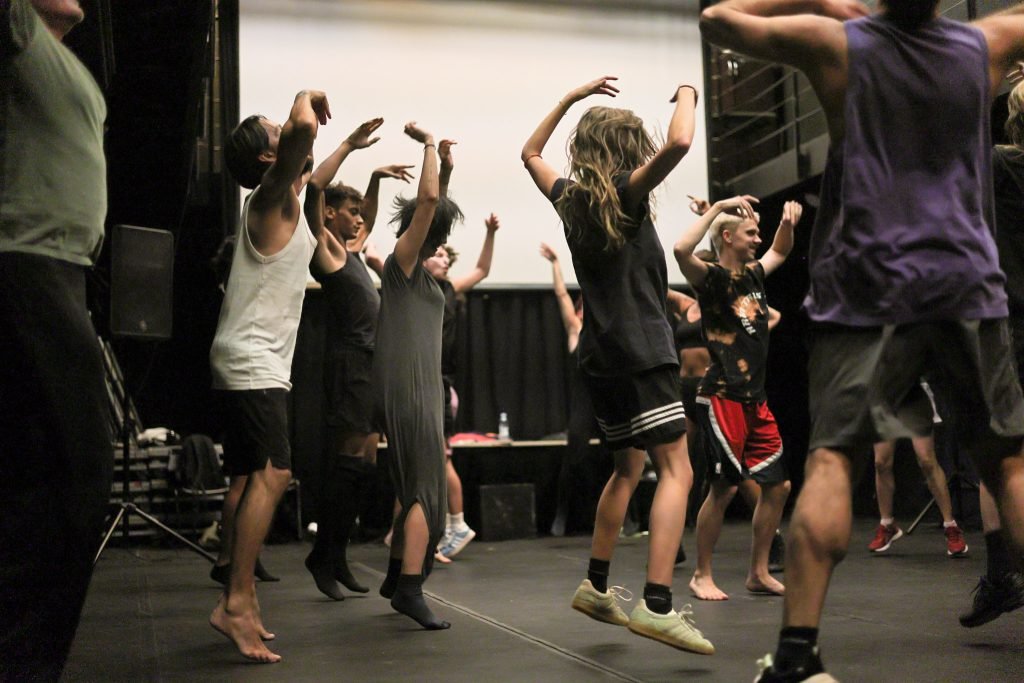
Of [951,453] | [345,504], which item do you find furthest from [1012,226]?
[951,453]

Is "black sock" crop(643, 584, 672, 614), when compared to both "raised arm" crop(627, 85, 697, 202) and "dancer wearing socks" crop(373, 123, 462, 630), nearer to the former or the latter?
→ "dancer wearing socks" crop(373, 123, 462, 630)

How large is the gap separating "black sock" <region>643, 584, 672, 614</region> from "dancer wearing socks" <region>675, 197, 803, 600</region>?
1.34 m

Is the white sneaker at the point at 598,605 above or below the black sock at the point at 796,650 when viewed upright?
below

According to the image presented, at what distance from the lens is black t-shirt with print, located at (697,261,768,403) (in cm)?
448

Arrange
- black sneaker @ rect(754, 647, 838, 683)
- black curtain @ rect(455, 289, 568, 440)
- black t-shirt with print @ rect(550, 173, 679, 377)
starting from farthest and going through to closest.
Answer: black curtain @ rect(455, 289, 568, 440) < black t-shirt with print @ rect(550, 173, 679, 377) < black sneaker @ rect(754, 647, 838, 683)

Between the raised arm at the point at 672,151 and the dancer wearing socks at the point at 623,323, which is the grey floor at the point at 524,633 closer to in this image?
the dancer wearing socks at the point at 623,323

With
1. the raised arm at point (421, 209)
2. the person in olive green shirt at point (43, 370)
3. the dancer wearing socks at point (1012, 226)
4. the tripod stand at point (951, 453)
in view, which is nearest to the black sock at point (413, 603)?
the raised arm at point (421, 209)

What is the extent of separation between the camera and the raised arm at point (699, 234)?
3865 millimetres

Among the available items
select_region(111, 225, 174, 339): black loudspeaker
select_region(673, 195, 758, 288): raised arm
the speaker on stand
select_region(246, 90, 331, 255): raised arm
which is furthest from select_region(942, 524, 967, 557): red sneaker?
select_region(111, 225, 174, 339): black loudspeaker

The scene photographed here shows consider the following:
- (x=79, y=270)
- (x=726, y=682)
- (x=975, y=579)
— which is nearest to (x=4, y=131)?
(x=79, y=270)

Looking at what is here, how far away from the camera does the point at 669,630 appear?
9.37 ft

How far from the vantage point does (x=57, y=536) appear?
6.84 feet

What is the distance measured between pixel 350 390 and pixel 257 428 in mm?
1232

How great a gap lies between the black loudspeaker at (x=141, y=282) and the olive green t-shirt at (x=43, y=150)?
309 centimetres
